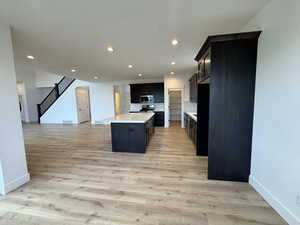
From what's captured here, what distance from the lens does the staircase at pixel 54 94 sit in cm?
927

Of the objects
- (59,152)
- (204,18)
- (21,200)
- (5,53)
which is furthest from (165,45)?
(59,152)

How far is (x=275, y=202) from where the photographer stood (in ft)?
6.08

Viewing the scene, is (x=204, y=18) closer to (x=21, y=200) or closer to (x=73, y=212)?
(x=73, y=212)

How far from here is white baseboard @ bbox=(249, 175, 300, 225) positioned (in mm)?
1609

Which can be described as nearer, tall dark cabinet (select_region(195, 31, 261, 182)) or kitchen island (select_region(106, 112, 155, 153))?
tall dark cabinet (select_region(195, 31, 261, 182))

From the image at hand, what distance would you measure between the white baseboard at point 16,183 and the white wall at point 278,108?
12.7ft

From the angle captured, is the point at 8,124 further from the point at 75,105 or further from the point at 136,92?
the point at 75,105

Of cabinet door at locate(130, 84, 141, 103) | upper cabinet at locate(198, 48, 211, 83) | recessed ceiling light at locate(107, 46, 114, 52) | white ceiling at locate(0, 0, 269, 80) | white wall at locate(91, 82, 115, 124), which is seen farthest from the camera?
white wall at locate(91, 82, 115, 124)

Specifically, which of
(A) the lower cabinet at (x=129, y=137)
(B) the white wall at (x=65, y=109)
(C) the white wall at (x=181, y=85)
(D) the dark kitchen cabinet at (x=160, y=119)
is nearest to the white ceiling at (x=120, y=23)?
(A) the lower cabinet at (x=129, y=137)

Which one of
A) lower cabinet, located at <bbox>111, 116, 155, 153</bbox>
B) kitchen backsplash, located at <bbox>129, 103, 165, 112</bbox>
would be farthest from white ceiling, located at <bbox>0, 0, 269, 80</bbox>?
kitchen backsplash, located at <bbox>129, 103, 165, 112</bbox>

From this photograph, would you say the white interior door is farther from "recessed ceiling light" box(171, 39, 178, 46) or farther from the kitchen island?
"recessed ceiling light" box(171, 39, 178, 46)

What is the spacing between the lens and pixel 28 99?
9609mm

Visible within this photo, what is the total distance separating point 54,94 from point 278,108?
11.0 meters

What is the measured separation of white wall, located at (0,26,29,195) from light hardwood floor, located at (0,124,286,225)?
260mm
